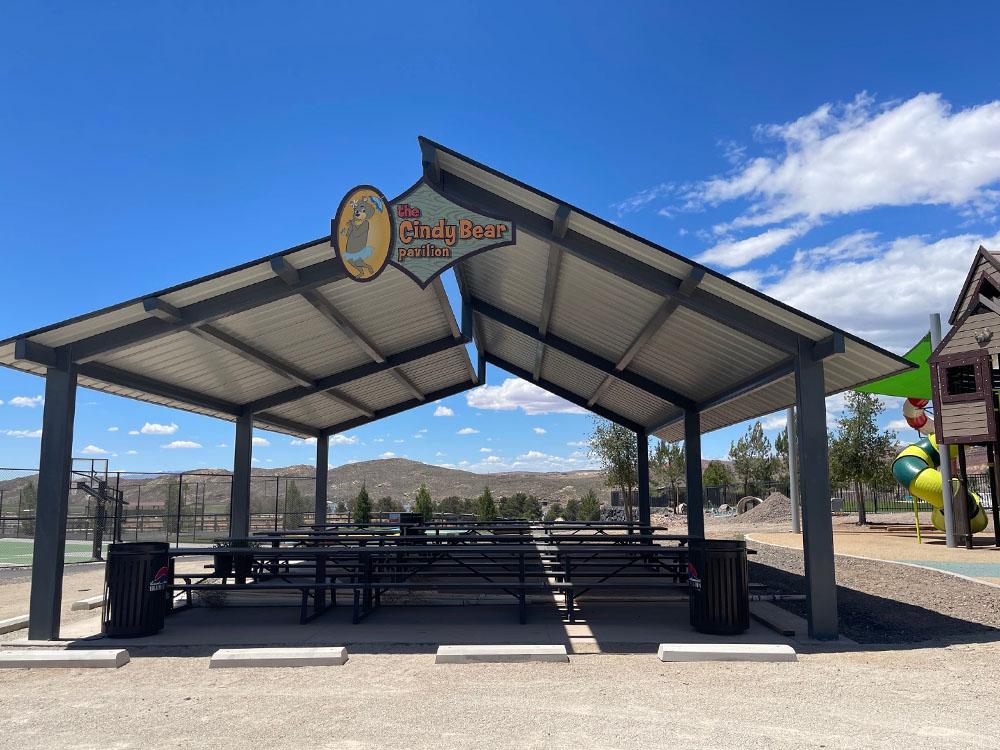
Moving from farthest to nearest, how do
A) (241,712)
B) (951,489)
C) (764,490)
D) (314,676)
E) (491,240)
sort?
(764,490), (951,489), (491,240), (314,676), (241,712)

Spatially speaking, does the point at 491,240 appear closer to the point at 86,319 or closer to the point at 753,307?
the point at 753,307

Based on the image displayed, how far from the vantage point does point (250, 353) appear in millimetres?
10320

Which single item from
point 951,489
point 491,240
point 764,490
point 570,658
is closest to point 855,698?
point 570,658

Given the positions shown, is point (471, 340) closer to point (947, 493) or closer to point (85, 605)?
point (85, 605)

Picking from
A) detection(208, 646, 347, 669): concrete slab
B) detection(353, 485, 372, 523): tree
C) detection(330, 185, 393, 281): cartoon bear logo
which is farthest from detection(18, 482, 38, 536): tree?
detection(330, 185, 393, 281): cartoon bear logo

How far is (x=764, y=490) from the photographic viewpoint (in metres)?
47.4

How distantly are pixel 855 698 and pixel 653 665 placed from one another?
1679 mm

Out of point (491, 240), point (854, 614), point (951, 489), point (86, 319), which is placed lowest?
point (854, 614)

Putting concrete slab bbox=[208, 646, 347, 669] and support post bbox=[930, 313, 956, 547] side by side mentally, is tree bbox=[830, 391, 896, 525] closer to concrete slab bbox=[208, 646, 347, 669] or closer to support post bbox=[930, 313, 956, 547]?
support post bbox=[930, 313, 956, 547]

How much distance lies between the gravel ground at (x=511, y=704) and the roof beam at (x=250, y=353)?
3.80 meters

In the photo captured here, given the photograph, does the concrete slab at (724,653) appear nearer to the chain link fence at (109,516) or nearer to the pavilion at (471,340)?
the pavilion at (471,340)

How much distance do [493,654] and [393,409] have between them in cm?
1116

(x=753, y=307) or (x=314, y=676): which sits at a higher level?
(x=753, y=307)

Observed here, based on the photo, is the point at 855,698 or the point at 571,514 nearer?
the point at 855,698
